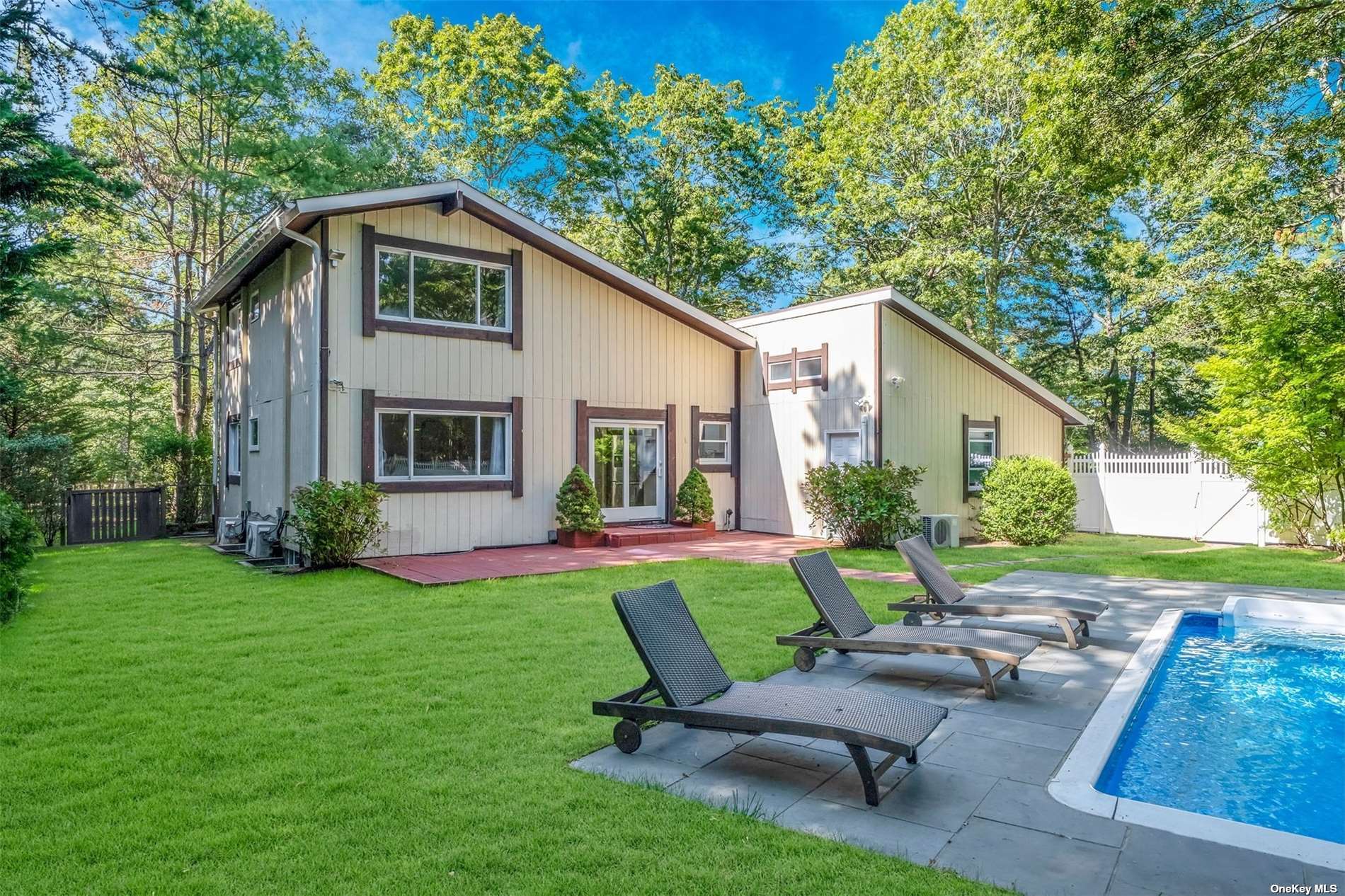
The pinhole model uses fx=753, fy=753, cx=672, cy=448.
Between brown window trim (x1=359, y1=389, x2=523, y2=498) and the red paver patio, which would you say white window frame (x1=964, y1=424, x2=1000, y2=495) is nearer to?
the red paver patio

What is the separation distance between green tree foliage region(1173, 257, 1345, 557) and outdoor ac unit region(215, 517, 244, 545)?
1639cm

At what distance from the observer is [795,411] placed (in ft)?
48.2

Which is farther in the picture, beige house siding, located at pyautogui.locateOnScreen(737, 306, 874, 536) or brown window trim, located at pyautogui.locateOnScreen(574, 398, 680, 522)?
beige house siding, located at pyautogui.locateOnScreen(737, 306, 874, 536)

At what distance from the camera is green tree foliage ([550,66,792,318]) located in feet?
83.8

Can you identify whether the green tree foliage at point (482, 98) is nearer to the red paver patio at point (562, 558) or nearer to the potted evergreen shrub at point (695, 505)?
the potted evergreen shrub at point (695, 505)

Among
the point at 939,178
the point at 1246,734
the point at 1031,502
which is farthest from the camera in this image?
the point at 939,178

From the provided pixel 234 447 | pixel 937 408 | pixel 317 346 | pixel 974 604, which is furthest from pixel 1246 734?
pixel 234 447

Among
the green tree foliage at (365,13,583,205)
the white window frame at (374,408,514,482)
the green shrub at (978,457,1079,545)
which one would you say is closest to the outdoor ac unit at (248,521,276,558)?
the white window frame at (374,408,514,482)

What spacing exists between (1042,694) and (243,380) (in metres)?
14.7

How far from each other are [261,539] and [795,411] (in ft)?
30.9

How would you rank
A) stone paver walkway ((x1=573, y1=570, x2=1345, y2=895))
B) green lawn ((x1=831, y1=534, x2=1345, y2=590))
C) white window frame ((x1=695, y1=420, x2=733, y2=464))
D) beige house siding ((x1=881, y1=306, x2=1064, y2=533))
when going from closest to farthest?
stone paver walkway ((x1=573, y1=570, x2=1345, y2=895))
green lawn ((x1=831, y1=534, x2=1345, y2=590))
beige house siding ((x1=881, y1=306, x2=1064, y2=533))
white window frame ((x1=695, y1=420, x2=733, y2=464))

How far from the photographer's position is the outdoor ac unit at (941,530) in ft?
43.0

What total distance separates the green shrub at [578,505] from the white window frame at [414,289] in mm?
2716

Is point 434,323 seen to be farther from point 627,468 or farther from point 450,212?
point 627,468
